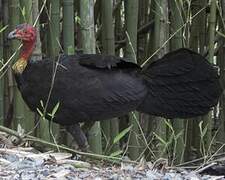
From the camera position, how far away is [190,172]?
2.62 meters

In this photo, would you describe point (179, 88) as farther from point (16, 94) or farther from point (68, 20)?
point (16, 94)

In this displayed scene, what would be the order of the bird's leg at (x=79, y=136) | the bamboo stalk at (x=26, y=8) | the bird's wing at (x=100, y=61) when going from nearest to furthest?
the bamboo stalk at (x=26, y=8), the bird's wing at (x=100, y=61), the bird's leg at (x=79, y=136)

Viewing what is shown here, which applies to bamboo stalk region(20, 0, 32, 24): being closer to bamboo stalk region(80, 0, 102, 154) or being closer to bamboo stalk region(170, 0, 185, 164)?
bamboo stalk region(80, 0, 102, 154)

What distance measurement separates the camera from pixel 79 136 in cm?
321

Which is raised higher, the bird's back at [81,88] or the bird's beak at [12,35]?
the bird's beak at [12,35]

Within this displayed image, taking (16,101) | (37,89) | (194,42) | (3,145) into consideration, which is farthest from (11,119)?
(194,42)

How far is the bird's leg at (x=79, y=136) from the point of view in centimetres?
316

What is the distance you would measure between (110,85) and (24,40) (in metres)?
0.49

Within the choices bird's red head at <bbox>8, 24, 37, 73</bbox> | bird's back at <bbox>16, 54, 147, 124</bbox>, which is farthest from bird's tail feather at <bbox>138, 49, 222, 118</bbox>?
bird's red head at <bbox>8, 24, 37, 73</bbox>

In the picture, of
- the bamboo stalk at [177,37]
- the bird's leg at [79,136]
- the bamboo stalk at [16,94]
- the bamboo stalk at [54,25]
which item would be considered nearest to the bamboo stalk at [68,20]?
the bamboo stalk at [54,25]

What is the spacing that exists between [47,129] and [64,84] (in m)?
0.27

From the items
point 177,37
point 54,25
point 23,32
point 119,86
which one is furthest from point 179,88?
point 23,32

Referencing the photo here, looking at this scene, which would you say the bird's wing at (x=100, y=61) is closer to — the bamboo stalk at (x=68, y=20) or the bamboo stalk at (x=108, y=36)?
the bamboo stalk at (x=68, y=20)

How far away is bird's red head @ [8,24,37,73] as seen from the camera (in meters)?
3.14
